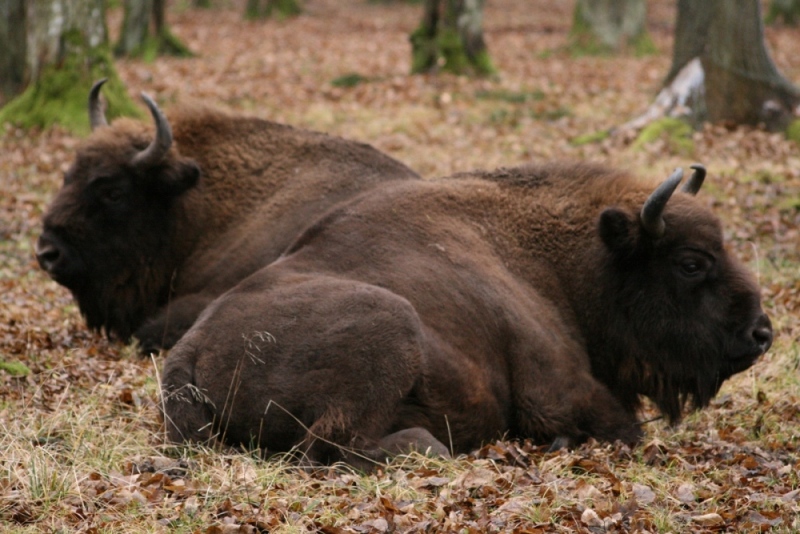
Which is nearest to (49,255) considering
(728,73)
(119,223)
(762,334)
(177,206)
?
(119,223)

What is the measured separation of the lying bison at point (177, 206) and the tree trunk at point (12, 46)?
8.52 meters

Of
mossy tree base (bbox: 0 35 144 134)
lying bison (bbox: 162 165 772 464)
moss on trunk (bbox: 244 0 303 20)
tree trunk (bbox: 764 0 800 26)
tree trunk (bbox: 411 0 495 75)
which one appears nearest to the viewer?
lying bison (bbox: 162 165 772 464)

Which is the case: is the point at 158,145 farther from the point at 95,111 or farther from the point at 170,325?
the point at 170,325

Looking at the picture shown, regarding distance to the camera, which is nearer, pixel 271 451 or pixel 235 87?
pixel 271 451

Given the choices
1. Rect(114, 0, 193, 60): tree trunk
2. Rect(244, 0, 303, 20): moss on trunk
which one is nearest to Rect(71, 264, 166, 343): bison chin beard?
Rect(114, 0, 193, 60): tree trunk

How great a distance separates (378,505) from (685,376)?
9.56ft

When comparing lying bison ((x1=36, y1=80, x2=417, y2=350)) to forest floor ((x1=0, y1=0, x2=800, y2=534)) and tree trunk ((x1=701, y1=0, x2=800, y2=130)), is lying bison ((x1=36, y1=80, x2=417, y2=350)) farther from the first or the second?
tree trunk ((x1=701, y1=0, x2=800, y2=130))

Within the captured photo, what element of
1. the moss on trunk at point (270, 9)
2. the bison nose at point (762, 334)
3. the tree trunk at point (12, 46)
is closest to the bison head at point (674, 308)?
the bison nose at point (762, 334)

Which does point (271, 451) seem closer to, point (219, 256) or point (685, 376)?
point (685, 376)

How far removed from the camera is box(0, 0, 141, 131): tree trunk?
1517cm

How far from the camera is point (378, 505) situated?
482 cm

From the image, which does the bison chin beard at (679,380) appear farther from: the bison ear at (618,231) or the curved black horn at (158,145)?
the curved black horn at (158,145)

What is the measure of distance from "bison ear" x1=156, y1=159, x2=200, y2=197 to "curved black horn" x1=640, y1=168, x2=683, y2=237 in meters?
4.42

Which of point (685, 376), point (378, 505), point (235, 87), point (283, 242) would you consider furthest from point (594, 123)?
point (378, 505)
